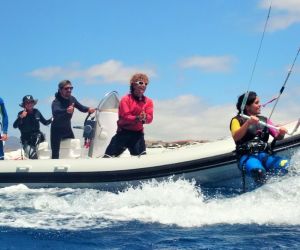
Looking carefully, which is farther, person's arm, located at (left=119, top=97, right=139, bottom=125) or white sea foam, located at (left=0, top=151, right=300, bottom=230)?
person's arm, located at (left=119, top=97, right=139, bottom=125)

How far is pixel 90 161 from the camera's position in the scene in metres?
6.67

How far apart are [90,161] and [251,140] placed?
2.51m

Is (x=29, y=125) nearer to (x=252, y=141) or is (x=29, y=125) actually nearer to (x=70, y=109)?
(x=70, y=109)

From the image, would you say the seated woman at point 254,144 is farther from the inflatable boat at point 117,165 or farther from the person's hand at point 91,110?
the person's hand at point 91,110

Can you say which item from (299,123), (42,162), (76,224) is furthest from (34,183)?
(299,123)

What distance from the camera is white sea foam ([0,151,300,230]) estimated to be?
3.85 m

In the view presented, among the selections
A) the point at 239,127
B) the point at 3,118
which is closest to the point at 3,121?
the point at 3,118

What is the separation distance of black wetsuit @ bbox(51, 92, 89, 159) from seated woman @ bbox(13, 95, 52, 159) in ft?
1.84

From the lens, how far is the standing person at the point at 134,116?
627 centimetres

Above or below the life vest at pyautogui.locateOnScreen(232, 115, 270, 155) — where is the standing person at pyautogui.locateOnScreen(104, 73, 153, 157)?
above

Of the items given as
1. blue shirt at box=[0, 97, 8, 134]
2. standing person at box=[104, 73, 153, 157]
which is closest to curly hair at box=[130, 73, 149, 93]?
standing person at box=[104, 73, 153, 157]

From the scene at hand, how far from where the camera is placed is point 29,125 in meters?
7.98

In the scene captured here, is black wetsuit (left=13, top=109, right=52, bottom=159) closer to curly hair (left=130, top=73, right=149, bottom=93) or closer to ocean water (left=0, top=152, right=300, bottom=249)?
curly hair (left=130, top=73, right=149, bottom=93)

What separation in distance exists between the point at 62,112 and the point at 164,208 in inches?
141
